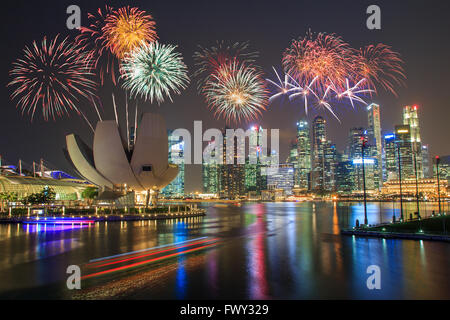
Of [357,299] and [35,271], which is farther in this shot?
[35,271]

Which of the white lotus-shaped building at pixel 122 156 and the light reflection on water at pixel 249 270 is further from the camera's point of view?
the white lotus-shaped building at pixel 122 156

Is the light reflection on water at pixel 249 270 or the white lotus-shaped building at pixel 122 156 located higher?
the white lotus-shaped building at pixel 122 156

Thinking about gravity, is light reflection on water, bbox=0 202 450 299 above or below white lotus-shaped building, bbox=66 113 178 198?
below

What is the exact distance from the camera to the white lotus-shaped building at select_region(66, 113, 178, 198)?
1847 inches

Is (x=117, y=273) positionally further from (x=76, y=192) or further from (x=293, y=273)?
(x=76, y=192)

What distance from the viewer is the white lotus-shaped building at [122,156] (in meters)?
46.9

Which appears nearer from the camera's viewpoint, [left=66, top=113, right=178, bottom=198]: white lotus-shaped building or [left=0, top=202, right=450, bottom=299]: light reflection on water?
[left=0, top=202, right=450, bottom=299]: light reflection on water

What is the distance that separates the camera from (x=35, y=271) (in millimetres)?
11320

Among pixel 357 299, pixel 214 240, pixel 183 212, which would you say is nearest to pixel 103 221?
pixel 183 212

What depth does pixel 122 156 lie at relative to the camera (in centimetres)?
4706

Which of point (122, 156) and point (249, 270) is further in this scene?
point (122, 156)

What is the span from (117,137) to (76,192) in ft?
156

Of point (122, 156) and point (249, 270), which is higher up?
point (122, 156)
